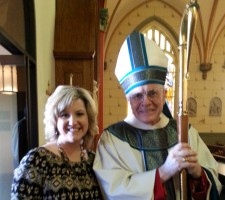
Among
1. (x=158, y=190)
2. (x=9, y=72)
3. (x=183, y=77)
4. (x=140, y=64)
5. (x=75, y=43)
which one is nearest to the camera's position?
(x=183, y=77)

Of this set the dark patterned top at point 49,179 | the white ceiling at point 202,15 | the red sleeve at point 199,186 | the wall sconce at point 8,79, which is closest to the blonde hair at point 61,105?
the dark patterned top at point 49,179

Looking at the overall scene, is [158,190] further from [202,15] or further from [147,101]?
[202,15]

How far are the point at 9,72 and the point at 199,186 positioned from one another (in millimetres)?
1580

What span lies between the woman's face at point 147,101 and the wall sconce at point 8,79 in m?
1.12

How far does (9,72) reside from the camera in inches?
89.0

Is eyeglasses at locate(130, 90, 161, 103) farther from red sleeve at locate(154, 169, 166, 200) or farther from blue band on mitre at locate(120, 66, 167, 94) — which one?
red sleeve at locate(154, 169, 166, 200)

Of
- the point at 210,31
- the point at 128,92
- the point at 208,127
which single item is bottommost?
the point at 208,127

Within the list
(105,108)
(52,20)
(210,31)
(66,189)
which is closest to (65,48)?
(52,20)

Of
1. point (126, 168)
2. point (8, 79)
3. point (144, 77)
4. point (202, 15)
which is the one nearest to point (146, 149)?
point (126, 168)

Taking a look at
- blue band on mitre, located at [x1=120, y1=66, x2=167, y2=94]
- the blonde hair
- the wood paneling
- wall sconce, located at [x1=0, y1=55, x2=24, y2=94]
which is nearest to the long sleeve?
the blonde hair

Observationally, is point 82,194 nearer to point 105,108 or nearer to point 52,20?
point 52,20

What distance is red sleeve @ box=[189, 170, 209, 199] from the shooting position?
1353 mm

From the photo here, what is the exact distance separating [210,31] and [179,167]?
7765 mm

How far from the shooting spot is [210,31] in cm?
829
